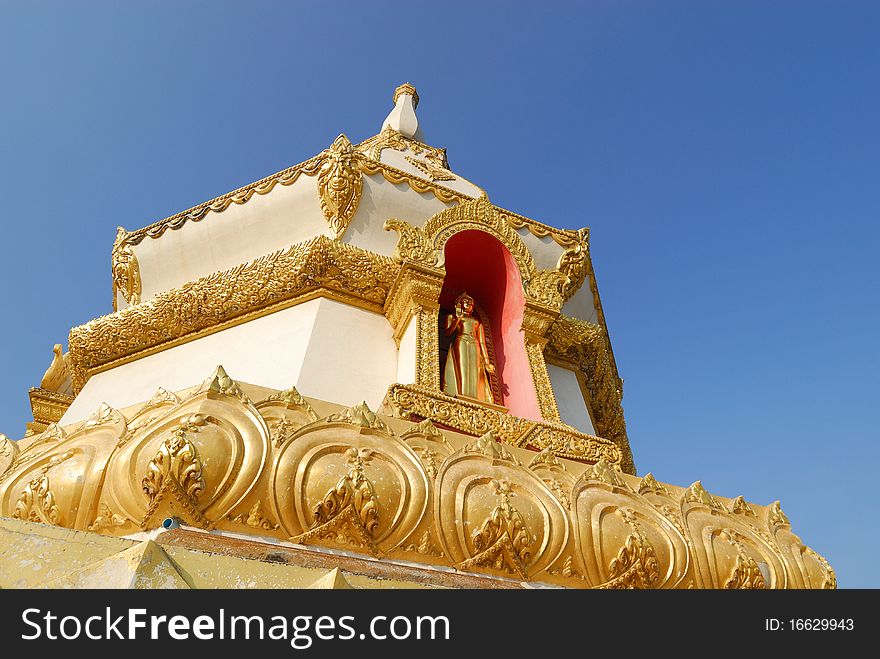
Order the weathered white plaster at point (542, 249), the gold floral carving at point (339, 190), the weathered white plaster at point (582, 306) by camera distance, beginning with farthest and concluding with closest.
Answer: the weathered white plaster at point (582, 306), the weathered white plaster at point (542, 249), the gold floral carving at point (339, 190)

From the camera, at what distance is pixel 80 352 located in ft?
21.2

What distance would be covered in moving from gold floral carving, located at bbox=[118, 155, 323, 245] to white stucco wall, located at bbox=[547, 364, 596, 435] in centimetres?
301

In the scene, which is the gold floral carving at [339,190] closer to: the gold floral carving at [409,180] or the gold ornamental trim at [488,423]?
the gold floral carving at [409,180]

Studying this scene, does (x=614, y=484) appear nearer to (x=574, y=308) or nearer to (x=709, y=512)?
(x=709, y=512)

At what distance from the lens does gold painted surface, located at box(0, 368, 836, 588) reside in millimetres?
3006

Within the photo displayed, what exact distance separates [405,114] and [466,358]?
6.86 m

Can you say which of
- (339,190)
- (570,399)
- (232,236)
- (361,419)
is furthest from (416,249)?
(361,419)

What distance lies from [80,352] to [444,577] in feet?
16.2

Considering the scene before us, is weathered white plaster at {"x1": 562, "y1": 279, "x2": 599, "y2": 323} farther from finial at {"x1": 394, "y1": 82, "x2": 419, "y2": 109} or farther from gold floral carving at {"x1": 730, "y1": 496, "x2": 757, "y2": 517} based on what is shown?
finial at {"x1": 394, "y1": 82, "x2": 419, "y2": 109}

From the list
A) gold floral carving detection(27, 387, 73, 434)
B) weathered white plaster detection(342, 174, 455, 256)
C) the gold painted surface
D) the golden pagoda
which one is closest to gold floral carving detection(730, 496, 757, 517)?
the golden pagoda

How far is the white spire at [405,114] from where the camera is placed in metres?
10.9

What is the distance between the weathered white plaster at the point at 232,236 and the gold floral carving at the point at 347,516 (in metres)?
3.39

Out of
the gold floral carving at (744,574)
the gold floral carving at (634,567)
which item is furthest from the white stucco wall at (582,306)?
the gold floral carving at (634,567)

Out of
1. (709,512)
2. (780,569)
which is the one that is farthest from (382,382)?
(780,569)
